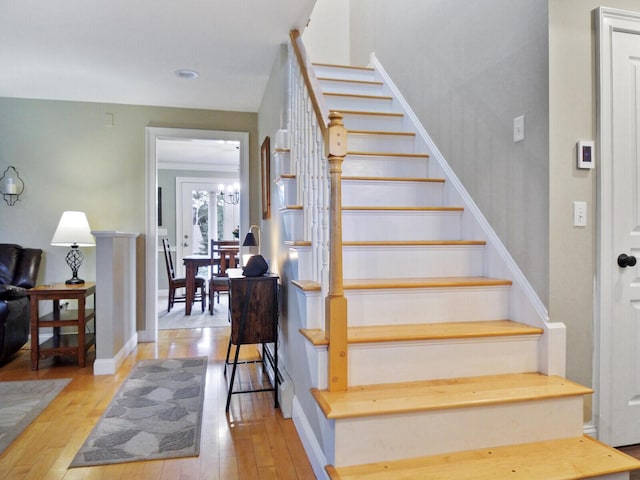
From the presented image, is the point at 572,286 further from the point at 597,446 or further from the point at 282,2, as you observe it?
the point at 282,2

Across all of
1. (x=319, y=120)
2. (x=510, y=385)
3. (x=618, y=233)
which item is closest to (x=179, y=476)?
(x=510, y=385)

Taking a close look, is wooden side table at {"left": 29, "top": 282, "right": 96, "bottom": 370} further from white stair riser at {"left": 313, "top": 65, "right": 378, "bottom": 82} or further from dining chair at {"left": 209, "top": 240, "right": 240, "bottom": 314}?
white stair riser at {"left": 313, "top": 65, "right": 378, "bottom": 82}

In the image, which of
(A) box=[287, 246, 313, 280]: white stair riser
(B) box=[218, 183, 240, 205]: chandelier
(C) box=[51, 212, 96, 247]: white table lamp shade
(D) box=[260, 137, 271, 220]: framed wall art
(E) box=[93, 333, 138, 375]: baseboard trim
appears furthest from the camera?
(B) box=[218, 183, 240, 205]: chandelier

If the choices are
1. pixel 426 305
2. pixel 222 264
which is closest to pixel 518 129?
pixel 426 305

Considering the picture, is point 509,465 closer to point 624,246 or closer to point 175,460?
point 624,246

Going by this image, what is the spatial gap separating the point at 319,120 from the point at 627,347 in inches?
71.7

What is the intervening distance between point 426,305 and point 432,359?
1.02 feet

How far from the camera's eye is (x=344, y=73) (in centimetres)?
408

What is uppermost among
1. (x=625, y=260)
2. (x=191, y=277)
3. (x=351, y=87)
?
(x=351, y=87)

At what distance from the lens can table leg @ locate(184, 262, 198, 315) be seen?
5.71m

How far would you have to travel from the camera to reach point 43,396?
9.04ft

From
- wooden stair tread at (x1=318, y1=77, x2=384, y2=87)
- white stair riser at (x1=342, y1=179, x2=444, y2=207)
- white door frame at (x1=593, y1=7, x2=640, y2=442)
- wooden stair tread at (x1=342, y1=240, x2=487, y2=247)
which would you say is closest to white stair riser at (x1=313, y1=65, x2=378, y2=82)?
wooden stair tread at (x1=318, y1=77, x2=384, y2=87)

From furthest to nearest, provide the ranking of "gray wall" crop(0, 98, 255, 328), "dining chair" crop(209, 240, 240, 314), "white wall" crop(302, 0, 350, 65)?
"dining chair" crop(209, 240, 240, 314), "white wall" crop(302, 0, 350, 65), "gray wall" crop(0, 98, 255, 328)

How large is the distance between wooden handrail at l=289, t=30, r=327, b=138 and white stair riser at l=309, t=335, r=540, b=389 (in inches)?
37.6
